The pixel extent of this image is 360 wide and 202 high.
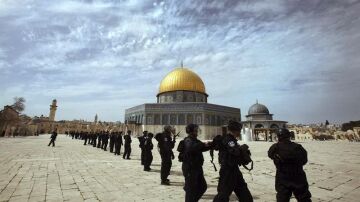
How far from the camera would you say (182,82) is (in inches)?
1853

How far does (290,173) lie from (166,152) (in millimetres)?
3755

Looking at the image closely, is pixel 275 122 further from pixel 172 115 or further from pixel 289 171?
pixel 289 171

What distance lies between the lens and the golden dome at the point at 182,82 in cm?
4706

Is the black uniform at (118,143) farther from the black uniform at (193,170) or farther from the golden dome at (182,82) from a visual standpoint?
the golden dome at (182,82)

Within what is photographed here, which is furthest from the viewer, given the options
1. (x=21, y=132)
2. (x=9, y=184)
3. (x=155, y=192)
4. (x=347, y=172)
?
(x=21, y=132)

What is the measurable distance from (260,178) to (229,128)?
4.25 meters

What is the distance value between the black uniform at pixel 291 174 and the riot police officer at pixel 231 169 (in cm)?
50

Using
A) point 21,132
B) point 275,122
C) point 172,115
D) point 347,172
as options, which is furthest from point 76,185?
point 21,132

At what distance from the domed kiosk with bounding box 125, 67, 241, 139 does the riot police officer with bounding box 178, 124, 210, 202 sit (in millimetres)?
39437

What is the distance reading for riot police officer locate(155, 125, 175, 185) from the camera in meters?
6.51

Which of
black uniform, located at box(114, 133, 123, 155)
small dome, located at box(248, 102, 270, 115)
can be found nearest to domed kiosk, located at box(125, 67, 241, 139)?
small dome, located at box(248, 102, 270, 115)

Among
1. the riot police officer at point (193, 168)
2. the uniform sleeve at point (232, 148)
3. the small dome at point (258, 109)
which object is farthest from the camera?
the small dome at point (258, 109)

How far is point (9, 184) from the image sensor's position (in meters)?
5.96

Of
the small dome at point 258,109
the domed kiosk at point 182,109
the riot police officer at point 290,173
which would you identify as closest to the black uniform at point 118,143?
the riot police officer at point 290,173
